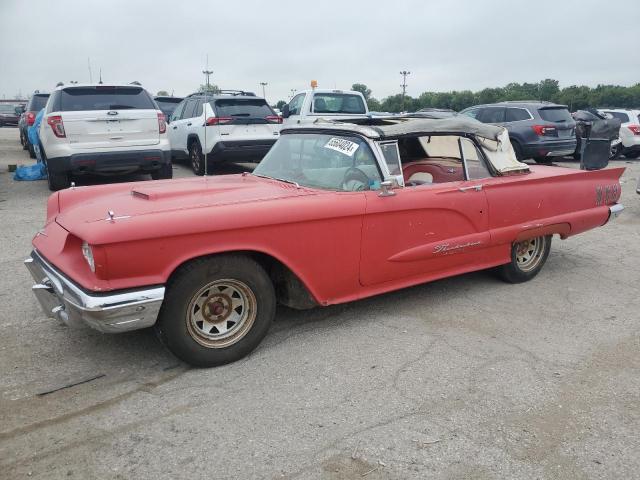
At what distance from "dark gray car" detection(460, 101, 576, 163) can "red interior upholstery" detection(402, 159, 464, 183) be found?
8.77 meters

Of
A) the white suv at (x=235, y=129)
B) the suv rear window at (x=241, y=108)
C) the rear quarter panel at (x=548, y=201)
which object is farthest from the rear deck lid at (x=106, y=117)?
the rear quarter panel at (x=548, y=201)

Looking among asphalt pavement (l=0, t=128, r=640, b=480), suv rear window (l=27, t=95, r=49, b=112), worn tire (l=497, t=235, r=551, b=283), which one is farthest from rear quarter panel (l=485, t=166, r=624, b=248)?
suv rear window (l=27, t=95, r=49, b=112)

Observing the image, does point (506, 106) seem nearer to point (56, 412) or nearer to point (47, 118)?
point (47, 118)

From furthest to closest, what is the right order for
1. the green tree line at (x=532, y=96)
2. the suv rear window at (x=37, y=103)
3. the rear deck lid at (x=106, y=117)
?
the green tree line at (x=532, y=96) < the suv rear window at (x=37, y=103) < the rear deck lid at (x=106, y=117)

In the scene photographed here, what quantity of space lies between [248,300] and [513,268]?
106 inches

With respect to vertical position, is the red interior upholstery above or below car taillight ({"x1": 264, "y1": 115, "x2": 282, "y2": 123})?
below

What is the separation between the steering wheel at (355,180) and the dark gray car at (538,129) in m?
9.94

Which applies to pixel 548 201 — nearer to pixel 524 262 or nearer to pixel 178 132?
pixel 524 262

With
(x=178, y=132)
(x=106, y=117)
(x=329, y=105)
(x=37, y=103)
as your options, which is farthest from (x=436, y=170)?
(x=37, y=103)

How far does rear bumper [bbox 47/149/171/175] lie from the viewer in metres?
8.05

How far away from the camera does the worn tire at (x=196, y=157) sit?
10959 millimetres

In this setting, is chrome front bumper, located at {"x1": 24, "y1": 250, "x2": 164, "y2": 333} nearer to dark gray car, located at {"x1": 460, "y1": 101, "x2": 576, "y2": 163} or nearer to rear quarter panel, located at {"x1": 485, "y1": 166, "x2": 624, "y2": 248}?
rear quarter panel, located at {"x1": 485, "y1": 166, "x2": 624, "y2": 248}

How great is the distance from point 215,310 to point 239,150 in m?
7.27

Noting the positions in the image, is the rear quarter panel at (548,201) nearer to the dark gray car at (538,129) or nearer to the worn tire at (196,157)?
the worn tire at (196,157)
